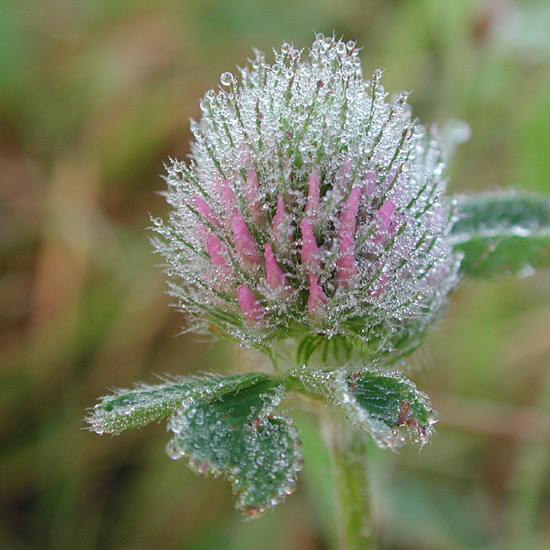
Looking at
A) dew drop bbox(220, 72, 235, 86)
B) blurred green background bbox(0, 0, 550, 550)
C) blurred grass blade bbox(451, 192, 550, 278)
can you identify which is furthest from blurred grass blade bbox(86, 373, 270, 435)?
blurred green background bbox(0, 0, 550, 550)

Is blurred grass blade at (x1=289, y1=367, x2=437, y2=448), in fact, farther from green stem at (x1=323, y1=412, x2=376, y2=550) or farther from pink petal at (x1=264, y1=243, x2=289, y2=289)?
green stem at (x1=323, y1=412, x2=376, y2=550)

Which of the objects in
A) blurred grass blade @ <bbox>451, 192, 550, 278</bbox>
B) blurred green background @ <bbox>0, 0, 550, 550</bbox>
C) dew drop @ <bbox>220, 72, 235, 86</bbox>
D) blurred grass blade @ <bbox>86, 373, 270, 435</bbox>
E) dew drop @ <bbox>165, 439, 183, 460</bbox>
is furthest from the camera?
blurred green background @ <bbox>0, 0, 550, 550</bbox>

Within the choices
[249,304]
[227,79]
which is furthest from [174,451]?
[227,79]

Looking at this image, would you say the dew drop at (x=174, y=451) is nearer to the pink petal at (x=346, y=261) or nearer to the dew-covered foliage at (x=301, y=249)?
the dew-covered foliage at (x=301, y=249)

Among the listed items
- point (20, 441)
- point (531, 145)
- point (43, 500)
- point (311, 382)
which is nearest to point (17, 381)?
point (20, 441)

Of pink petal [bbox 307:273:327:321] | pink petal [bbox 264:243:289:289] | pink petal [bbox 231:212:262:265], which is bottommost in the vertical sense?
pink petal [bbox 307:273:327:321]

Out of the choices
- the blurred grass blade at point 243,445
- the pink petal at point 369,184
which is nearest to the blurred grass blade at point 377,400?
the blurred grass blade at point 243,445

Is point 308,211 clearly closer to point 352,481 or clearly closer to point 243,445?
point 243,445
